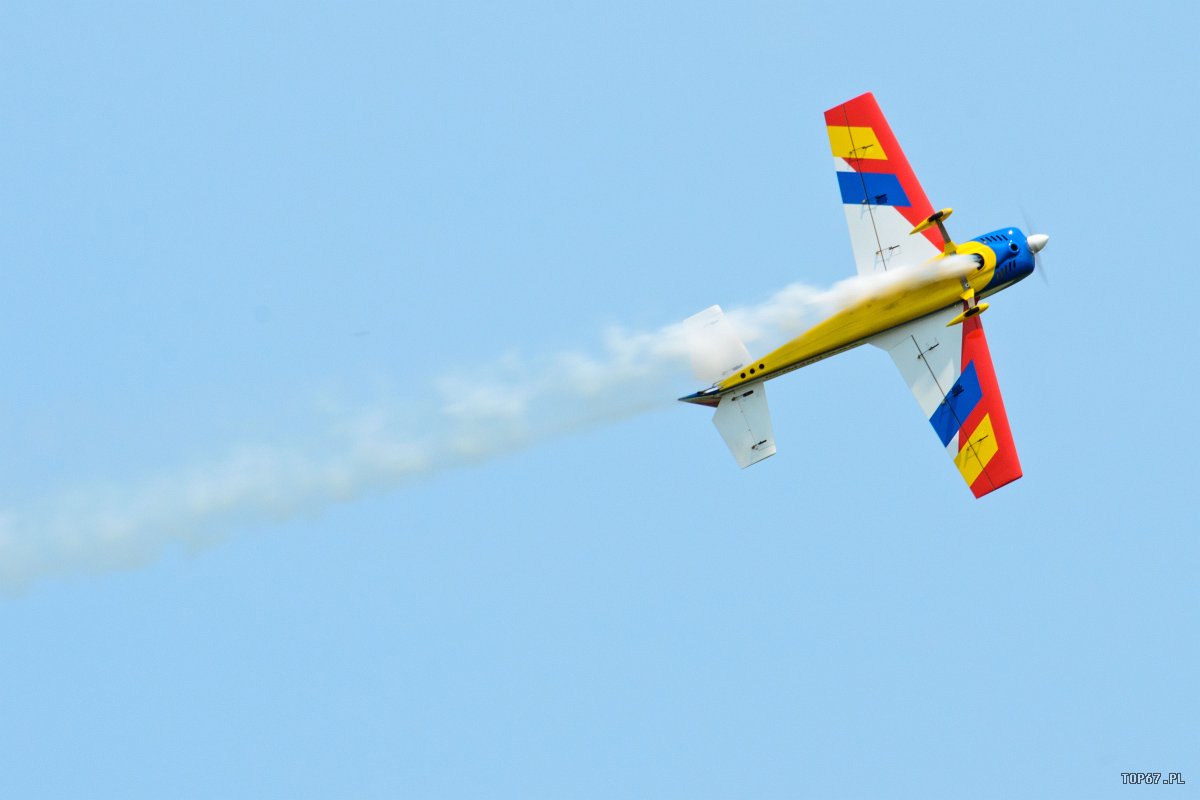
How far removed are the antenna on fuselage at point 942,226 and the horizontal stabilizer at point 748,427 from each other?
13.1ft

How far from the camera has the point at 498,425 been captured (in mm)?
26828

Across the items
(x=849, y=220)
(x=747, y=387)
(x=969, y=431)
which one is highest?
(x=849, y=220)

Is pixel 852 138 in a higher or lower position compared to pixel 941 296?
higher

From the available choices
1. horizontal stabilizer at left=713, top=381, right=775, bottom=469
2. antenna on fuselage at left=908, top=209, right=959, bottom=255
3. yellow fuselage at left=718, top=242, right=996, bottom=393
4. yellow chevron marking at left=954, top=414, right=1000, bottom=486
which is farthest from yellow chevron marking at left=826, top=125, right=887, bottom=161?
yellow chevron marking at left=954, top=414, right=1000, bottom=486

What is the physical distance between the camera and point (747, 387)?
1064 inches

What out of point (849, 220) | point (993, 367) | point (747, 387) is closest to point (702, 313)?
point (747, 387)

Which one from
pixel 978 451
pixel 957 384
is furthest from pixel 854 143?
pixel 978 451

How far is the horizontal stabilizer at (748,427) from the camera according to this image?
89.0ft

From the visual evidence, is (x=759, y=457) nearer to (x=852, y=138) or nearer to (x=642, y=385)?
(x=642, y=385)

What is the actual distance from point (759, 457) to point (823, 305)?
2864 millimetres

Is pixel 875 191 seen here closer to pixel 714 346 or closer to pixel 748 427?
pixel 714 346

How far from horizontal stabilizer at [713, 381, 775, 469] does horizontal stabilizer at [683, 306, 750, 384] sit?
1.95ft

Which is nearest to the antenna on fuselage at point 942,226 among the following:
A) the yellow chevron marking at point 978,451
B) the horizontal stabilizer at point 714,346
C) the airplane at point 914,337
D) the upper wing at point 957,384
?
the airplane at point 914,337

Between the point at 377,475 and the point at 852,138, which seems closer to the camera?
the point at 377,475
